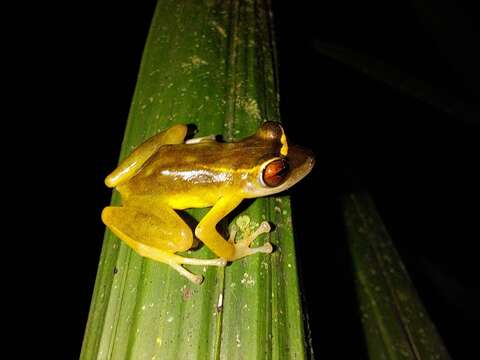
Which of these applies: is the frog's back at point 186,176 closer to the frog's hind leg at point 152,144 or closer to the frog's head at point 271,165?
the frog's hind leg at point 152,144

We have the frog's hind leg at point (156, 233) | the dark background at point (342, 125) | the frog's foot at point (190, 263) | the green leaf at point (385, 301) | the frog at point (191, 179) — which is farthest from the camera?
the dark background at point (342, 125)

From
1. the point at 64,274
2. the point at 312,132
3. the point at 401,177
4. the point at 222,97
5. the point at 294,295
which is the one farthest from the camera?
the point at 401,177

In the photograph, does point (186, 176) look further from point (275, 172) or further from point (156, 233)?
point (275, 172)

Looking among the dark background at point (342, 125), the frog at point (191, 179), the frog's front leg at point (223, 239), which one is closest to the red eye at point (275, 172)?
the frog at point (191, 179)

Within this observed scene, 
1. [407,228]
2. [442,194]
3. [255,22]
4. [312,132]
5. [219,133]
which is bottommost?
[407,228]

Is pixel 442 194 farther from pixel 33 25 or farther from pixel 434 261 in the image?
pixel 33 25

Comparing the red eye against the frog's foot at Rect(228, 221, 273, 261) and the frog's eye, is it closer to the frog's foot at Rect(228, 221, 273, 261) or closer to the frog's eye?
the frog's eye

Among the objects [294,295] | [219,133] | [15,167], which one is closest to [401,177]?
[219,133]

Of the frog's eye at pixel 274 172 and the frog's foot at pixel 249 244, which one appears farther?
the frog's eye at pixel 274 172
